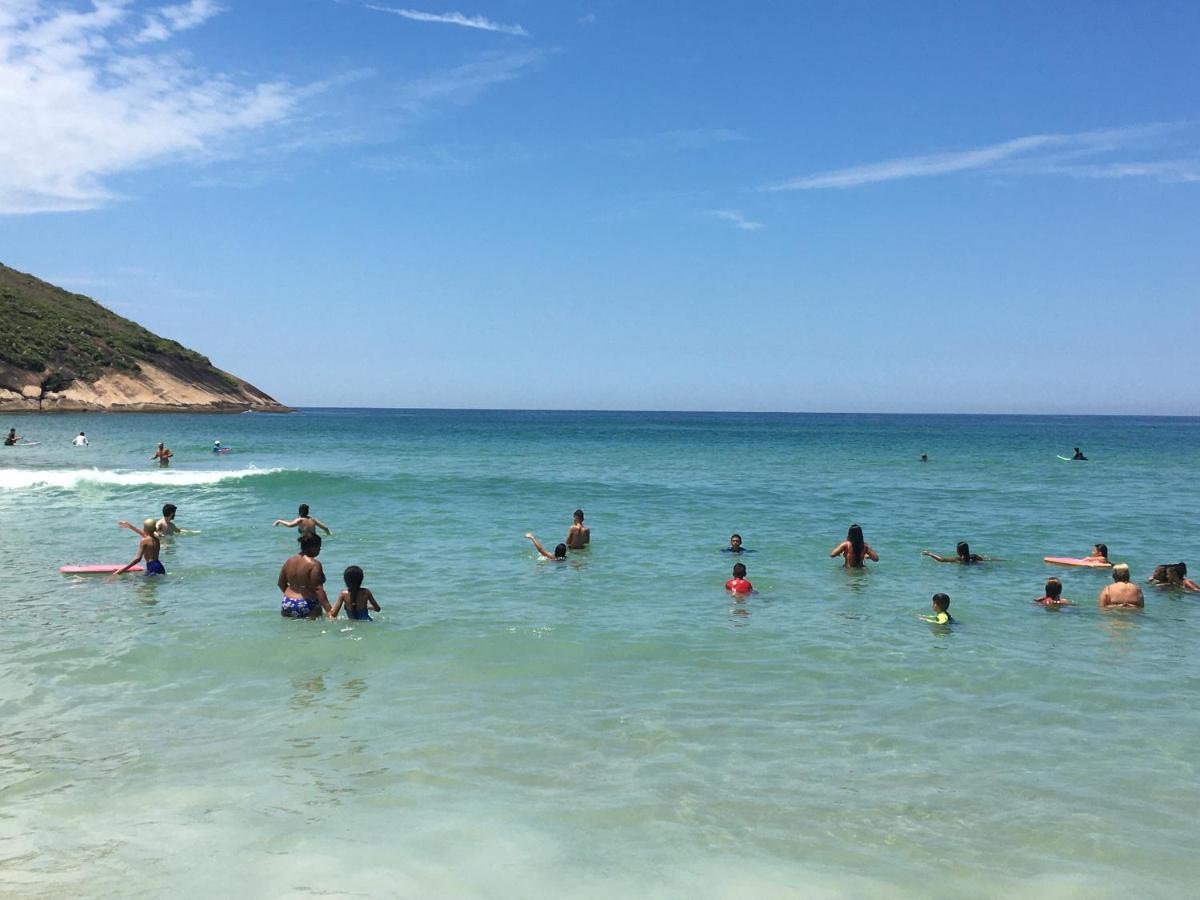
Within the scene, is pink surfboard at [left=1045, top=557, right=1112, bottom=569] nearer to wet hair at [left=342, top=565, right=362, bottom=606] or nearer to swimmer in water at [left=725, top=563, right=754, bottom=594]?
swimmer in water at [left=725, top=563, right=754, bottom=594]

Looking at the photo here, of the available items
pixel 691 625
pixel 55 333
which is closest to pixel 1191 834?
pixel 691 625

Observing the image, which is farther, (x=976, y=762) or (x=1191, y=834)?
(x=976, y=762)

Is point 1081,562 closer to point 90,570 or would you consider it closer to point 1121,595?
point 1121,595

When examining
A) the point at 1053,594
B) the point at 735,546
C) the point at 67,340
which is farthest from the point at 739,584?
the point at 67,340

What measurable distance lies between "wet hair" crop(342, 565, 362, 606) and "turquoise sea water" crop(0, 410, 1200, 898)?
49 cm

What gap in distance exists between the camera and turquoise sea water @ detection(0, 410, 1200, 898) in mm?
5750

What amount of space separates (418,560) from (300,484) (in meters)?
17.1

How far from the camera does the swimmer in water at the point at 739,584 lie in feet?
45.4

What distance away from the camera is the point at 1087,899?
5.40m

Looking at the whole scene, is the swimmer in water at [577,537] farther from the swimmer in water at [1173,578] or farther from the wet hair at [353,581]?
the swimmer in water at [1173,578]

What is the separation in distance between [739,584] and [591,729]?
20.7ft

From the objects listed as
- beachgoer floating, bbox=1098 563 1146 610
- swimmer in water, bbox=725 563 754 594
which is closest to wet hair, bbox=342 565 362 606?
swimmer in water, bbox=725 563 754 594

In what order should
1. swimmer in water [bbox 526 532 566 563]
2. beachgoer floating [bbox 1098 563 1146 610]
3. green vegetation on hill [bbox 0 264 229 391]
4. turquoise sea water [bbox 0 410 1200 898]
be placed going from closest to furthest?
turquoise sea water [bbox 0 410 1200 898] < beachgoer floating [bbox 1098 563 1146 610] < swimmer in water [bbox 526 532 566 563] < green vegetation on hill [bbox 0 264 229 391]

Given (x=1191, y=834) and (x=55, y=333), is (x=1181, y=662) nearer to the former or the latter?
(x=1191, y=834)
